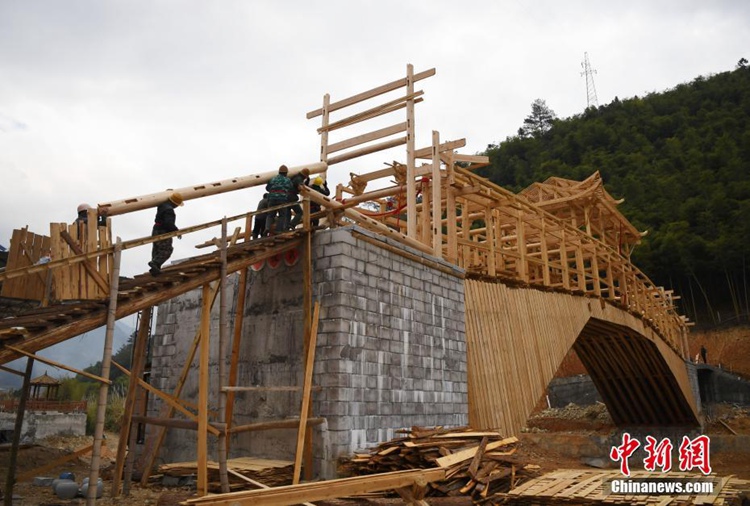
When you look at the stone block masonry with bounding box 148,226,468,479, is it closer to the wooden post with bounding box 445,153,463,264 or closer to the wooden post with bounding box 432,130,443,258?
the wooden post with bounding box 432,130,443,258

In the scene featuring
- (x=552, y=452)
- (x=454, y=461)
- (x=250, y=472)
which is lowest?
(x=552, y=452)

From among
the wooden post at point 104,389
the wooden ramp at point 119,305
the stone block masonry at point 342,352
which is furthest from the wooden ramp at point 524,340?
the wooden post at point 104,389

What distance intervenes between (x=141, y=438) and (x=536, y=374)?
31.5 feet

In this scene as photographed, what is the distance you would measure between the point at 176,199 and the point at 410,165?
569cm

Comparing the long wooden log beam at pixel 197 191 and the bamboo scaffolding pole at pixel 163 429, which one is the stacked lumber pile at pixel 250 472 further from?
the long wooden log beam at pixel 197 191

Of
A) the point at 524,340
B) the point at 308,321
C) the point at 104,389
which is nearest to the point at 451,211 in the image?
Result: the point at 524,340

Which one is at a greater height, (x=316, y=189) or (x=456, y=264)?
(x=316, y=189)

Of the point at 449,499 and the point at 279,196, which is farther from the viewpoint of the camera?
the point at 279,196

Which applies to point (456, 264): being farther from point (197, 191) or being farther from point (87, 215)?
point (87, 215)

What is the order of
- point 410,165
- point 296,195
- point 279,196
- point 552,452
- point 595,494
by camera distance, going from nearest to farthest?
point 595,494 → point 279,196 → point 296,195 → point 410,165 → point 552,452

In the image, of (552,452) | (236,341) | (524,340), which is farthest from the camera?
(552,452)

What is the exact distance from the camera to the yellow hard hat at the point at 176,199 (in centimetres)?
852

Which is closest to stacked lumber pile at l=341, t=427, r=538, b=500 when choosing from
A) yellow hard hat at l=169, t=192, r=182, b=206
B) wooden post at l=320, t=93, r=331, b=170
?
yellow hard hat at l=169, t=192, r=182, b=206

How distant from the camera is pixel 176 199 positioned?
28.0ft
